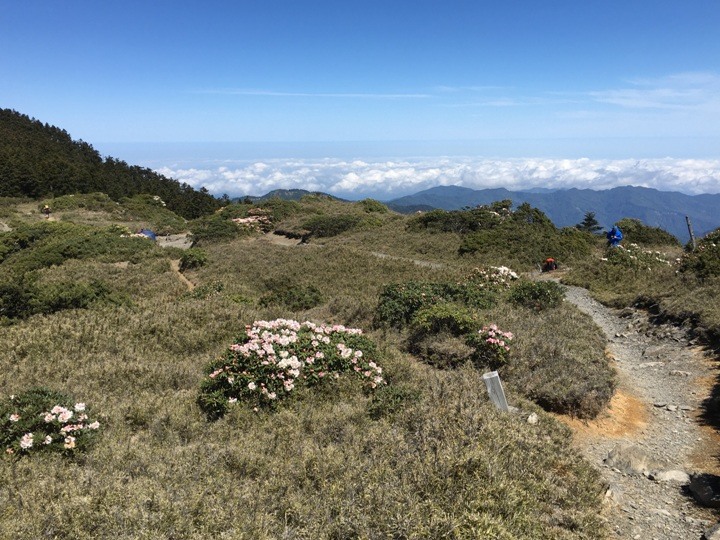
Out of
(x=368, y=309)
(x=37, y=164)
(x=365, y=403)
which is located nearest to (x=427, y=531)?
(x=365, y=403)

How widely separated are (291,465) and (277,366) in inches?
89.9

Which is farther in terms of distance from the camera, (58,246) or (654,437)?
(58,246)

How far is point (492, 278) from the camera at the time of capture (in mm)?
16766

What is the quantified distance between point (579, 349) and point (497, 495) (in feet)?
19.8

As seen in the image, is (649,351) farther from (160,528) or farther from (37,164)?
(37,164)

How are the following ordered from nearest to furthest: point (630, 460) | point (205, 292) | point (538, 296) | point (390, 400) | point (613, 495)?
1. point (613, 495)
2. point (630, 460)
3. point (390, 400)
4. point (538, 296)
5. point (205, 292)

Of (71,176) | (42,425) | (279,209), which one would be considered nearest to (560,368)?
(42,425)

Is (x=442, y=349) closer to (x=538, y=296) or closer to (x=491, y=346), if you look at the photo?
(x=491, y=346)

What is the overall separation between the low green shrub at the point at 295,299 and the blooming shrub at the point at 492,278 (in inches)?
228

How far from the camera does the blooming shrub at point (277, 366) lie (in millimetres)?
6578

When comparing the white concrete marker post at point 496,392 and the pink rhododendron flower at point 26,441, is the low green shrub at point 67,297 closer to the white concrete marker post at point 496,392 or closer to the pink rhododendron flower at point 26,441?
the pink rhododendron flower at point 26,441

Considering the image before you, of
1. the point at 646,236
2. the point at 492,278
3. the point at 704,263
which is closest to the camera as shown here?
the point at 704,263

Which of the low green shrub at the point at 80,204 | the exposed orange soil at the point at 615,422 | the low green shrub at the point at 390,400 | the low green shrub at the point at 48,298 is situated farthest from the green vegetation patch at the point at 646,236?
the low green shrub at the point at 80,204

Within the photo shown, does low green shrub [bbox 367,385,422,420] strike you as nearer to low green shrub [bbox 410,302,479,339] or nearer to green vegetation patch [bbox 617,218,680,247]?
low green shrub [bbox 410,302,479,339]
